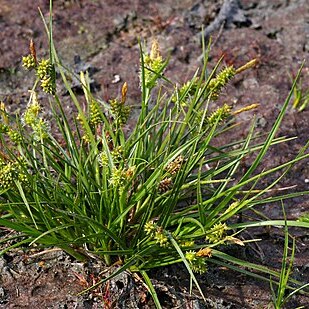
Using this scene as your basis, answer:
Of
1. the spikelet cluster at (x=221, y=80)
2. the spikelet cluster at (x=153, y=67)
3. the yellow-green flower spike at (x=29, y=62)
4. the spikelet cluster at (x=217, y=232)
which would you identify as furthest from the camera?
the spikelet cluster at (x=153, y=67)

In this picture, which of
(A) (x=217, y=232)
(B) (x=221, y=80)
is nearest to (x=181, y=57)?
(B) (x=221, y=80)

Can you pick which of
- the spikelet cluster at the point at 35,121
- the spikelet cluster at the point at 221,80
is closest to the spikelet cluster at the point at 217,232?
the spikelet cluster at the point at 221,80

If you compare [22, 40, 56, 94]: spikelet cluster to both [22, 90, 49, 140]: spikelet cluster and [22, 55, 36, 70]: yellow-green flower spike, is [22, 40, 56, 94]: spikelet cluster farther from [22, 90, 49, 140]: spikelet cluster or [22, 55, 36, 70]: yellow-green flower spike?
[22, 90, 49, 140]: spikelet cluster

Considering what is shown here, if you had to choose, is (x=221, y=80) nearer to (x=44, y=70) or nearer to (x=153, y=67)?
(x=153, y=67)

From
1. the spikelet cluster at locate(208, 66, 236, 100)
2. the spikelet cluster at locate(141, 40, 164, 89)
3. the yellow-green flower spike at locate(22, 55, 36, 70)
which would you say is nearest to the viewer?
the yellow-green flower spike at locate(22, 55, 36, 70)

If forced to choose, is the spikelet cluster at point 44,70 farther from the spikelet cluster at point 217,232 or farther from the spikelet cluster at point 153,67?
the spikelet cluster at point 217,232

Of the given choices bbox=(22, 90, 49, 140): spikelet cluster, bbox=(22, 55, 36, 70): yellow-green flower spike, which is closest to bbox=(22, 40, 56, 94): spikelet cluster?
bbox=(22, 55, 36, 70): yellow-green flower spike

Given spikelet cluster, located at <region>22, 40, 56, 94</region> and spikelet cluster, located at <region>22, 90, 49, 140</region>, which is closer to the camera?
spikelet cluster, located at <region>22, 40, 56, 94</region>

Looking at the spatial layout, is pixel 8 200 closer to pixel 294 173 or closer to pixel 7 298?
pixel 7 298
